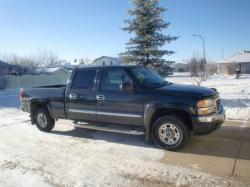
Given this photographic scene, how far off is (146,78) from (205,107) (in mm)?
1620

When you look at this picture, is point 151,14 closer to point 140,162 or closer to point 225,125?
point 225,125

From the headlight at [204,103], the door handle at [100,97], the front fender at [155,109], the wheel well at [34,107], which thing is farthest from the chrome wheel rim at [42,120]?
the headlight at [204,103]

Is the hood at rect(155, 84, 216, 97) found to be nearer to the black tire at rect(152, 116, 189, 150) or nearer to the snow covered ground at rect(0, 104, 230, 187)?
the black tire at rect(152, 116, 189, 150)

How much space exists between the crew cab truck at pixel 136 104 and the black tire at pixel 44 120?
24 cm

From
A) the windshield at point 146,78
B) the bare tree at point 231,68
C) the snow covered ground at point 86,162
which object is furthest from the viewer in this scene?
the bare tree at point 231,68

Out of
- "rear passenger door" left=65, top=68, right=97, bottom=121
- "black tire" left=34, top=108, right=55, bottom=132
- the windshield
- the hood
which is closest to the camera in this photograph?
the hood

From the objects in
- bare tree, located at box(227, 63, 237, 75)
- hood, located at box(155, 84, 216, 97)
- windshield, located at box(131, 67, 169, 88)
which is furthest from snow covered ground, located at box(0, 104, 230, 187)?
bare tree, located at box(227, 63, 237, 75)

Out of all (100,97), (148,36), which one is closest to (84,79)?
(100,97)

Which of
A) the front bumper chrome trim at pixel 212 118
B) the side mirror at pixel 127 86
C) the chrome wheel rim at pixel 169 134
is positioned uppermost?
the side mirror at pixel 127 86

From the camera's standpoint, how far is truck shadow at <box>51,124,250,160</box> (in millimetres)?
5796

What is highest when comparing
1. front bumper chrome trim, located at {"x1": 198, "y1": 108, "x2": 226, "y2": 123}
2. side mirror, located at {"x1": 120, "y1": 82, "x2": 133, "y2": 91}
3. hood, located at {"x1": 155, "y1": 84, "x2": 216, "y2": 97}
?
side mirror, located at {"x1": 120, "y1": 82, "x2": 133, "y2": 91}

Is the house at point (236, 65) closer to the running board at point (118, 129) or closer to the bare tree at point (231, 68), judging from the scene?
the bare tree at point (231, 68)

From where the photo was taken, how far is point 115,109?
6.51 meters

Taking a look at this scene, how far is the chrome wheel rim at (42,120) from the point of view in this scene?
798cm
